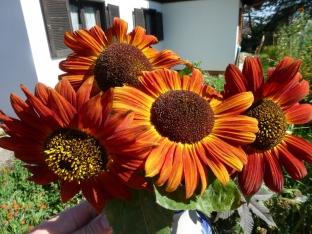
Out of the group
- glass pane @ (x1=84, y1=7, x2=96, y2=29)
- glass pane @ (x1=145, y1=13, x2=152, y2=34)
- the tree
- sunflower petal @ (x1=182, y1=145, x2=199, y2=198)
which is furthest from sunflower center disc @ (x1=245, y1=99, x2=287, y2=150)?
the tree

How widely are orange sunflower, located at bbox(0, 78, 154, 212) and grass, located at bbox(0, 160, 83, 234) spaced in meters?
1.66

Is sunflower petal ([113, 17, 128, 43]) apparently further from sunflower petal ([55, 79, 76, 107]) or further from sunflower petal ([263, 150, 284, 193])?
sunflower petal ([263, 150, 284, 193])

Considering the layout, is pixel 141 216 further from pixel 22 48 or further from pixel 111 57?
pixel 22 48

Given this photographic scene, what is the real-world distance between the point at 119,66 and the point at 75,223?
0.52 m

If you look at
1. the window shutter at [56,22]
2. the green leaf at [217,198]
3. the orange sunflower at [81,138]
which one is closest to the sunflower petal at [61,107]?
the orange sunflower at [81,138]

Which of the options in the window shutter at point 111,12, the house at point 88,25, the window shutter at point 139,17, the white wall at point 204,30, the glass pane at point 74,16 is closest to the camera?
the house at point 88,25

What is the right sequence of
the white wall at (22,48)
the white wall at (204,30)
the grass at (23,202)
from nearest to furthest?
the grass at (23,202) < the white wall at (22,48) < the white wall at (204,30)

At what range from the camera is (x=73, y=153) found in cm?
35

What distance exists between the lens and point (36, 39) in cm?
326

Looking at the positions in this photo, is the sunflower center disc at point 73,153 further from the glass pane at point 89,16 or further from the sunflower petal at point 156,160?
the glass pane at point 89,16

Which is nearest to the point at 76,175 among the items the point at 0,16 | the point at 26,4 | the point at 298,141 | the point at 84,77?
the point at 84,77

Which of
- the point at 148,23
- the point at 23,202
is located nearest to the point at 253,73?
the point at 23,202

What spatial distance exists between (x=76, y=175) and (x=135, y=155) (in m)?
0.08

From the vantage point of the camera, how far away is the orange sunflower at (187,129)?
0.34m
